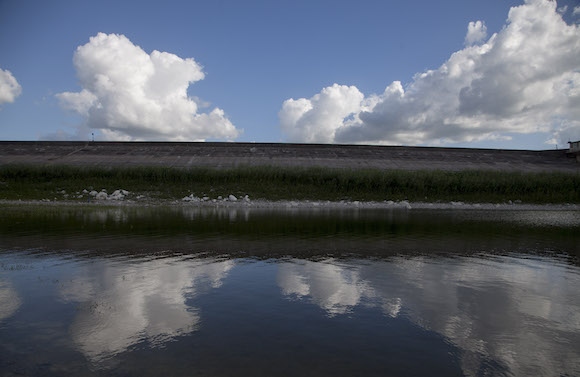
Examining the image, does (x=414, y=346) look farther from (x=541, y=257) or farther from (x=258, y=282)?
(x=541, y=257)

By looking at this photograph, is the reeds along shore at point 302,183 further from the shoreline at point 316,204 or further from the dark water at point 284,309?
the dark water at point 284,309

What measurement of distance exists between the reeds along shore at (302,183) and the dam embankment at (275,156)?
5166 mm

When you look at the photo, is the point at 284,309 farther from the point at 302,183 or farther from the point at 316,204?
the point at 302,183

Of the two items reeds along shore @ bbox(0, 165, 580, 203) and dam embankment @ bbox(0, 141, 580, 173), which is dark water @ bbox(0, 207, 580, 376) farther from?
dam embankment @ bbox(0, 141, 580, 173)

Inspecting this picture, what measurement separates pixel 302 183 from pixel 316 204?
8.35 meters

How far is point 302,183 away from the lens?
50.9 metres

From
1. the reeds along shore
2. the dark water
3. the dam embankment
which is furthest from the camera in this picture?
the dam embankment

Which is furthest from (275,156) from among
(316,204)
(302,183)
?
(316,204)

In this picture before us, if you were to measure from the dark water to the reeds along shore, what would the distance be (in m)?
31.6

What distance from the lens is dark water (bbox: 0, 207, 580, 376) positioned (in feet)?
18.8

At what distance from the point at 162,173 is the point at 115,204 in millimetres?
12099

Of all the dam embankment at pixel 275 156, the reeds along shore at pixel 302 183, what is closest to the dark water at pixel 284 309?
the reeds along shore at pixel 302 183

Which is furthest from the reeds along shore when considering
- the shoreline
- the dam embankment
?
the dam embankment

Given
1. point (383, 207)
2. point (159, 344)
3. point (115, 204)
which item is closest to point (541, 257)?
point (159, 344)
